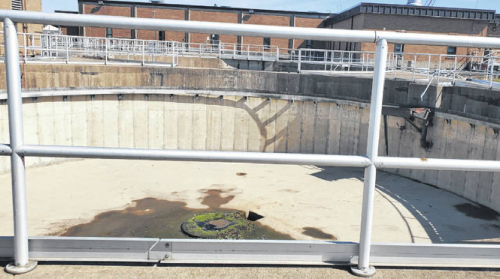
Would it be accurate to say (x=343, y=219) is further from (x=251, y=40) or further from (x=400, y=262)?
(x=251, y=40)

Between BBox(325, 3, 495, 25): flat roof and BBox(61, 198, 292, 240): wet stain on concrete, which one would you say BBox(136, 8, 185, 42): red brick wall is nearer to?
BBox(325, 3, 495, 25): flat roof

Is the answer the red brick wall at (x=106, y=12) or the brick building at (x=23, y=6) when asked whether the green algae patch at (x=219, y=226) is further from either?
the red brick wall at (x=106, y=12)

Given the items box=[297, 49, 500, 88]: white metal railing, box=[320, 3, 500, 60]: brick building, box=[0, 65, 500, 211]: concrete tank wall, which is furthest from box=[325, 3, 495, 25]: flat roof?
box=[0, 65, 500, 211]: concrete tank wall

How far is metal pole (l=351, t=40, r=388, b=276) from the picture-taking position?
7.32 feet

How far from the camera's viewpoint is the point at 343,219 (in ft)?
41.2

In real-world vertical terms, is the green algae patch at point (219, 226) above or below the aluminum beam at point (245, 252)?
below

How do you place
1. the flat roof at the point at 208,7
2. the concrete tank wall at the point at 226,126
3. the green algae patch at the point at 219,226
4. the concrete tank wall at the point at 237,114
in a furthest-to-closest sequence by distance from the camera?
the flat roof at the point at 208,7, the concrete tank wall at the point at 226,126, the concrete tank wall at the point at 237,114, the green algae patch at the point at 219,226

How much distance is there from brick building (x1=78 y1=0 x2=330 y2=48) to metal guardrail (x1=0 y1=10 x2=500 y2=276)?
41.4m

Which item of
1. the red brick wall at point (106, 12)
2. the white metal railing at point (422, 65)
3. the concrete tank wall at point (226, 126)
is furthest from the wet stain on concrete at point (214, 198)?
the red brick wall at point (106, 12)

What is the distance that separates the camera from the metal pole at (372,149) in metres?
2.23

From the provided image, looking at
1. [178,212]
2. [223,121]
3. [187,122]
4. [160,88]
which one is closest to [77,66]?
[160,88]

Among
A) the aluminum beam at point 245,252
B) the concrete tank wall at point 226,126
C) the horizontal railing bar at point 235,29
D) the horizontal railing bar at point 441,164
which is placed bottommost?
the concrete tank wall at point 226,126

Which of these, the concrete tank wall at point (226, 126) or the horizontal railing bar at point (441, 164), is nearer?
the horizontal railing bar at point (441, 164)

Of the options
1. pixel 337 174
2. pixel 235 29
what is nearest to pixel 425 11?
pixel 337 174
